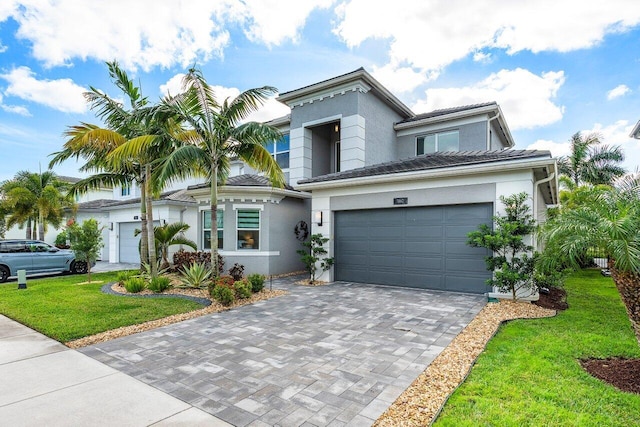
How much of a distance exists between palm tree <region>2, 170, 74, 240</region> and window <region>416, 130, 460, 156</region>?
20152 mm


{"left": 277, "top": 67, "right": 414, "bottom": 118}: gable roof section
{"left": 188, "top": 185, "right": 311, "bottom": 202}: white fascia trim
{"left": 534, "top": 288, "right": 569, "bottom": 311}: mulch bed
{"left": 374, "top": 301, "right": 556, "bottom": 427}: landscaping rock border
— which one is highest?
{"left": 277, "top": 67, "right": 414, "bottom": 118}: gable roof section

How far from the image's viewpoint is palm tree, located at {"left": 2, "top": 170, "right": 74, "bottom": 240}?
1889cm

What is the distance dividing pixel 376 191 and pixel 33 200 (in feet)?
69.6

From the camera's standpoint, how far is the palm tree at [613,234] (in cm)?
352

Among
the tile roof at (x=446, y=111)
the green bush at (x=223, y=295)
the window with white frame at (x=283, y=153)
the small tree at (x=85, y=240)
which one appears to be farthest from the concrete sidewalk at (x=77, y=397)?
the tile roof at (x=446, y=111)

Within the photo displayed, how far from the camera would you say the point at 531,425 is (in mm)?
2871

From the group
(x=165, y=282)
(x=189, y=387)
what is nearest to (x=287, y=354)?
(x=189, y=387)

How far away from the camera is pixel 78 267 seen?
14.1 metres

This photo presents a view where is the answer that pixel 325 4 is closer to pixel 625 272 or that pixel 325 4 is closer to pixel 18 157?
pixel 625 272

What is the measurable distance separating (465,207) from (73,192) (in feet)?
44.2

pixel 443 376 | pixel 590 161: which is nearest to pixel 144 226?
pixel 443 376

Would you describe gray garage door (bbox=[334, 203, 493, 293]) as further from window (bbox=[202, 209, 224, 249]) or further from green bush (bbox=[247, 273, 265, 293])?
window (bbox=[202, 209, 224, 249])

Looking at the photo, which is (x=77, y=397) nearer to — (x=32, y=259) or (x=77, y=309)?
(x=77, y=309)

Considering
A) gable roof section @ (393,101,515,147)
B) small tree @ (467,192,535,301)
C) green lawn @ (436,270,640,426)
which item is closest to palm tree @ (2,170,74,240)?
gable roof section @ (393,101,515,147)
